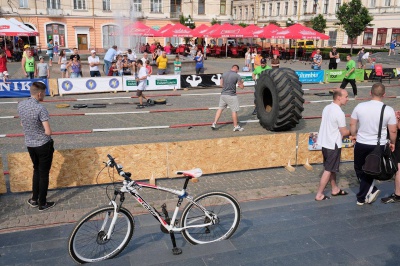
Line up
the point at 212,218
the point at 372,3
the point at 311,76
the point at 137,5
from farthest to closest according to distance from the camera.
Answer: the point at 372,3, the point at 137,5, the point at 311,76, the point at 212,218

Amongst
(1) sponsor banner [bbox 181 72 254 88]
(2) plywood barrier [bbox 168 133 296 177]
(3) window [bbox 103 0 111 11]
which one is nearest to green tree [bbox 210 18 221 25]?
(3) window [bbox 103 0 111 11]

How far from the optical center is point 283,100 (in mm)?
11266

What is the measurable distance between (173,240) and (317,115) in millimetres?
10536

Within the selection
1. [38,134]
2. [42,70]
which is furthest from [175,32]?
[38,134]

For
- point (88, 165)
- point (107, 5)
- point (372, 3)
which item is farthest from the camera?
point (372, 3)

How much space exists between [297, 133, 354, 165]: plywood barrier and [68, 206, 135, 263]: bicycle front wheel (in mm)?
4803

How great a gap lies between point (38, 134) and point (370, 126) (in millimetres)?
5101

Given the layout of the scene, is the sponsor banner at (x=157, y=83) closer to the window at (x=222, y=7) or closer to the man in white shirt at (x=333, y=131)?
the man in white shirt at (x=333, y=131)

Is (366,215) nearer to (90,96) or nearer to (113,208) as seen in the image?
(113,208)

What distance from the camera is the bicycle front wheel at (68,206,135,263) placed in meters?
4.56

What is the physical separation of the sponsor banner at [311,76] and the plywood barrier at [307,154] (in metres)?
13.5

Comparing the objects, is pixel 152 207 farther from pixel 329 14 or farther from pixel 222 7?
pixel 329 14

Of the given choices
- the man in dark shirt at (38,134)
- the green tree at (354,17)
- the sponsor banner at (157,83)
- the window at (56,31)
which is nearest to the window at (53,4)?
the window at (56,31)

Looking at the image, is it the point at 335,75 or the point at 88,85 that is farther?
the point at 335,75
